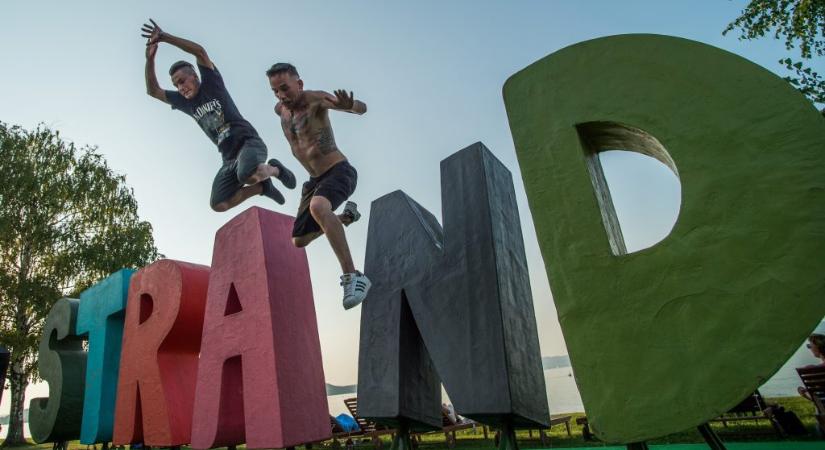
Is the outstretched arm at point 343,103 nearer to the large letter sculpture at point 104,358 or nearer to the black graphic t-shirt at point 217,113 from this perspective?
the black graphic t-shirt at point 217,113

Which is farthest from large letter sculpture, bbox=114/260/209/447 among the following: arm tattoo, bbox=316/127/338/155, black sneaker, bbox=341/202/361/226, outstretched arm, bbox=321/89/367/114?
outstretched arm, bbox=321/89/367/114

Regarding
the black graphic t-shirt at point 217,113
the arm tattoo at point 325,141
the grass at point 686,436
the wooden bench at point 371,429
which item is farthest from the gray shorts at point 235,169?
the grass at point 686,436

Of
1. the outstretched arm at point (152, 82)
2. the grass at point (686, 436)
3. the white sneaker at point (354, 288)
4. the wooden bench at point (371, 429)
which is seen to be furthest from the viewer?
the wooden bench at point (371, 429)

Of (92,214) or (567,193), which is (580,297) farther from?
(92,214)

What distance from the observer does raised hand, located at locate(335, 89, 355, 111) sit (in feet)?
16.1

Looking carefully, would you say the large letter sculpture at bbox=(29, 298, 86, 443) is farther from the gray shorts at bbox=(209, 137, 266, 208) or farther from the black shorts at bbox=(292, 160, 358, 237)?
the black shorts at bbox=(292, 160, 358, 237)

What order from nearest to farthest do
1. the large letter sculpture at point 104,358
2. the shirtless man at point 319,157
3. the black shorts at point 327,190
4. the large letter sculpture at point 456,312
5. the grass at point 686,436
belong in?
the large letter sculpture at point 456,312 → the shirtless man at point 319,157 → the black shorts at point 327,190 → the grass at point 686,436 → the large letter sculpture at point 104,358

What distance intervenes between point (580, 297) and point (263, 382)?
12.3ft

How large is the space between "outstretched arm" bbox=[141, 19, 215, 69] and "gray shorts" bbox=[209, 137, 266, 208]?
4.27ft

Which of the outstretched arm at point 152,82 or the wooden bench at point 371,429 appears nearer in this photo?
the outstretched arm at point 152,82

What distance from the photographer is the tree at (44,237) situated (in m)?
17.7

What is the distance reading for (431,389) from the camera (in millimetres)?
5051

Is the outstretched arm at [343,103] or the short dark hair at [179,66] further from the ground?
the short dark hair at [179,66]

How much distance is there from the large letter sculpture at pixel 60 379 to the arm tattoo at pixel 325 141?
7305mm
